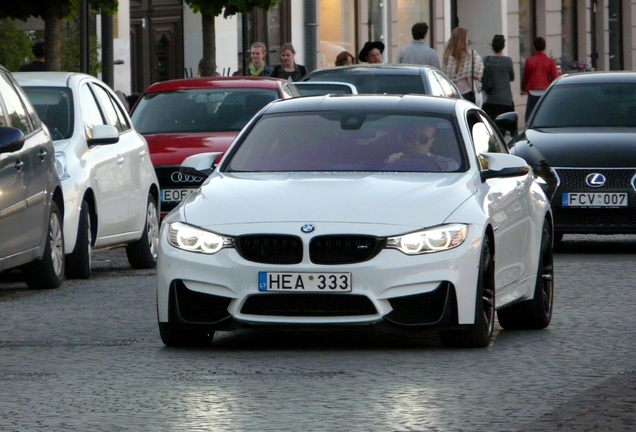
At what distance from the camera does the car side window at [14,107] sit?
13156mm

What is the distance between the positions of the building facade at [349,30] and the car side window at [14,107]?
15.5 metres

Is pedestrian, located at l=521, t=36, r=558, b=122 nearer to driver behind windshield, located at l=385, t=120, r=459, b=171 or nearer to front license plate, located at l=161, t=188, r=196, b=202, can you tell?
front license plate, located at l=161, t=188, r=196, b=202

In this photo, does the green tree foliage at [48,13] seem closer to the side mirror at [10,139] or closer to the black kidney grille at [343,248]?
the side mirror at [10,139]

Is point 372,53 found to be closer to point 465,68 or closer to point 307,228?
point 465,68

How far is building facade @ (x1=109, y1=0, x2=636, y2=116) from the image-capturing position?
114 ft

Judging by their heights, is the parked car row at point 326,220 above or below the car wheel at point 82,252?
above

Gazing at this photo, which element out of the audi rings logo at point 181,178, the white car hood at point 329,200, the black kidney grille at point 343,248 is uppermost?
the white car hood at point 329,200

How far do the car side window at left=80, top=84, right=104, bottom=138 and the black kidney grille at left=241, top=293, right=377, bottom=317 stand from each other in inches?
216

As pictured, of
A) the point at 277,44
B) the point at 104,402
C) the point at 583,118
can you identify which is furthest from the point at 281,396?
the point at 277,44

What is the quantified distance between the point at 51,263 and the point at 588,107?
6565mm

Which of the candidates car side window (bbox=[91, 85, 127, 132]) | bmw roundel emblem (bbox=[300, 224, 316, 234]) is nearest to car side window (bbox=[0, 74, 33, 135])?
car side window (bbox=[91, 85, 127, 132])

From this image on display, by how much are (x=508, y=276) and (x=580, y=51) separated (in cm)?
4550

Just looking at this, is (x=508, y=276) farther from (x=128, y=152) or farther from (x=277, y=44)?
(x=277, y=44)

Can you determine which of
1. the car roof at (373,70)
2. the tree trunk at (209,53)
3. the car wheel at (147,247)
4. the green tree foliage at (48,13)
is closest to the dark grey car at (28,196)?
the car wheel at (147,247)
